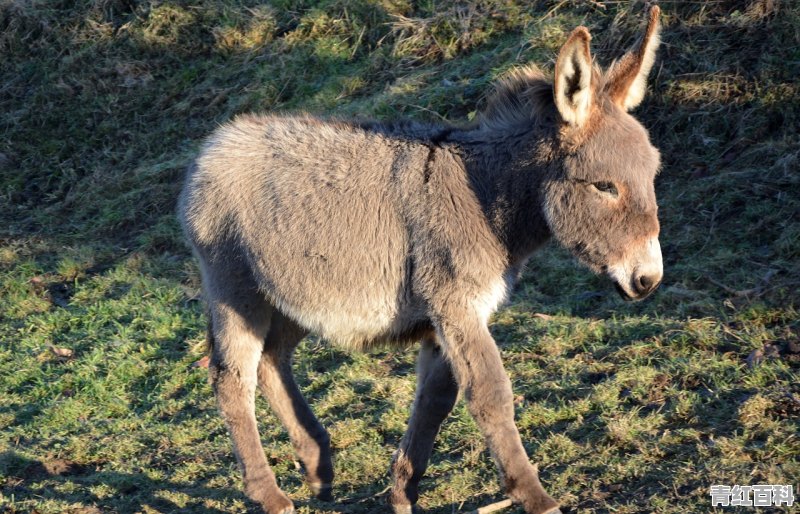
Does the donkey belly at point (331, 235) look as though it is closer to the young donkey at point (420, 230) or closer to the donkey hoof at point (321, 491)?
the young donkey at point (420, 230)

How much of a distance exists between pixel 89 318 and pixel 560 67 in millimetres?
4839

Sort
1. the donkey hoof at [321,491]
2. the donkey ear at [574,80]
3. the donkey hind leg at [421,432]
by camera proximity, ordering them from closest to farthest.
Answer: the donkey ear at [574,80] < the donkey hind leg at [421,432] < the donkey hoof at [321,491]

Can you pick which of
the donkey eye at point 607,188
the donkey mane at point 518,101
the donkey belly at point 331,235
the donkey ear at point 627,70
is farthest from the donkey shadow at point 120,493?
the donkey ear at point 627,70

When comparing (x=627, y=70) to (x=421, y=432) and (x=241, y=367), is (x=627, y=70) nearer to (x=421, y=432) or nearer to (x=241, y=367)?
(x=421, y=432)

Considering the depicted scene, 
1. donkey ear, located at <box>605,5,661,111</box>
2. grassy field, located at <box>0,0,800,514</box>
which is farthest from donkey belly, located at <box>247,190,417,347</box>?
donkey ear, located at <box>605,5,661,111</box>

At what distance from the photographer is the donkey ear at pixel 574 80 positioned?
3896mm

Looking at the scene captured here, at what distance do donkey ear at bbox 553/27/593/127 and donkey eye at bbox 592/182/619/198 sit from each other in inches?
10.6

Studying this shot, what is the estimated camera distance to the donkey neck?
420cm

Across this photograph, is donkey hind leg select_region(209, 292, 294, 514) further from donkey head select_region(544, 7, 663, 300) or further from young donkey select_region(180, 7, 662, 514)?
donkey head select_region(544, 7, 663, 300)

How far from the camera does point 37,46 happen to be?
1181cm

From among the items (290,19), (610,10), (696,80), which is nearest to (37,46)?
(290,19)

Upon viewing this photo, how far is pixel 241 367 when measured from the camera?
4727 millimetres

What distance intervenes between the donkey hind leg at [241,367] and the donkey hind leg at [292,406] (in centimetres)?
24

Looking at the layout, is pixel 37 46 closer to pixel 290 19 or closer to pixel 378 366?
pixel 290 19
